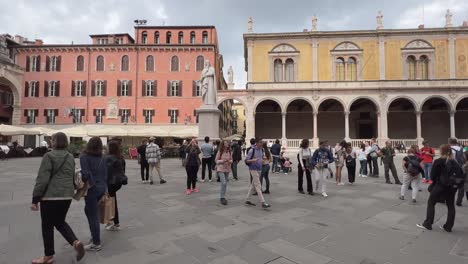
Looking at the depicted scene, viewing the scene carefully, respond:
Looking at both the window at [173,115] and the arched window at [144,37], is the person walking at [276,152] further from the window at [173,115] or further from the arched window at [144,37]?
the arched window at [144,37]

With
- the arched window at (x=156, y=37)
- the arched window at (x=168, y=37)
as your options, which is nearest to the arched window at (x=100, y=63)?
the arched window at (x=156, y=37)

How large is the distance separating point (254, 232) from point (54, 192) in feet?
9.80

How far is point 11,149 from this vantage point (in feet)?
65.0

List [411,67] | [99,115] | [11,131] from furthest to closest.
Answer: [99,115] → [411,67] → [11,131]

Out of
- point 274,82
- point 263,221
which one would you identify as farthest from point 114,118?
point 263,221

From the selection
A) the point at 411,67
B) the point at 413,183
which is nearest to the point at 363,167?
the point at 413,183

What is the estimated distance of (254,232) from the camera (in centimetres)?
445

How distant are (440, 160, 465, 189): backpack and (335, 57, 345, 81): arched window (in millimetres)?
26350

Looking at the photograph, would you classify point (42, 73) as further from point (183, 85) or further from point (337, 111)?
point (337, 111)

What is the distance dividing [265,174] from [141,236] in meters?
4.10

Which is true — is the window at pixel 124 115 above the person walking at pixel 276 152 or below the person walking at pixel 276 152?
above

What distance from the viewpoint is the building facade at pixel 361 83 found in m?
26.6

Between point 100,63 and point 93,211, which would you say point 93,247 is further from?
point 100,63

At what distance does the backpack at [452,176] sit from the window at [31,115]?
39177 mm
